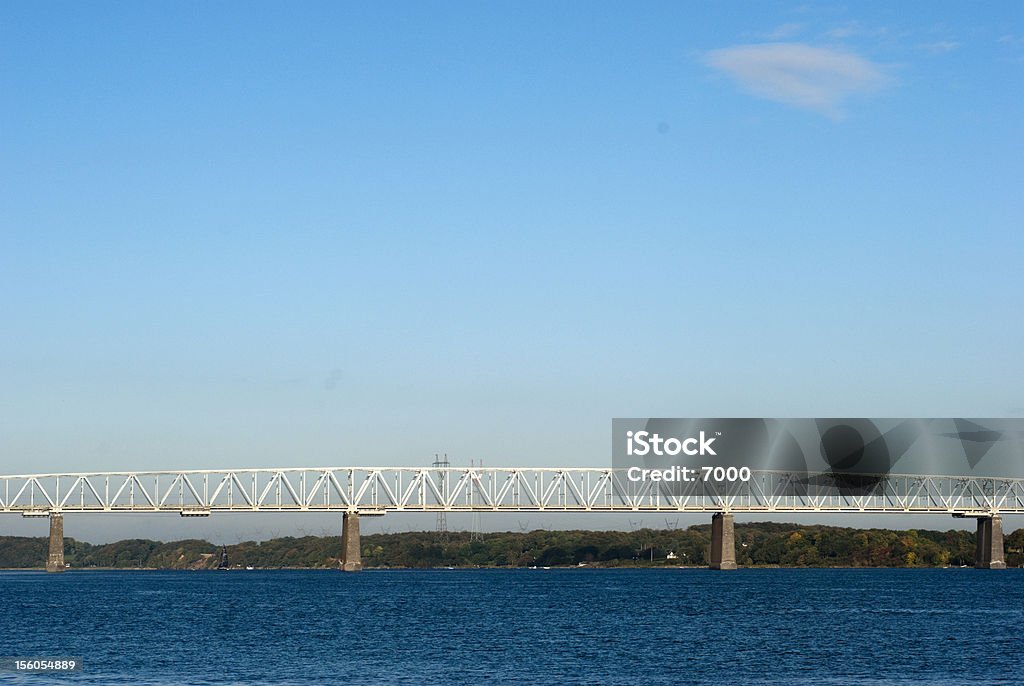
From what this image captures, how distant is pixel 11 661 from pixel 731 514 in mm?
144038

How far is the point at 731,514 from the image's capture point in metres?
195

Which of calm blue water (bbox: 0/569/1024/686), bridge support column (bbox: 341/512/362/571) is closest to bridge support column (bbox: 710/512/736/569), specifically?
bridge support column (bbox: 341/512/362/571)

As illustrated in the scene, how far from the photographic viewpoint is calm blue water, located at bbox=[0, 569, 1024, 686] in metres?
57.2

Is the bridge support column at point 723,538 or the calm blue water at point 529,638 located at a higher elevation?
the calm blue water at point 529,638

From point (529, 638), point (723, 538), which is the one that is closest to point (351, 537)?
point (723, 538)

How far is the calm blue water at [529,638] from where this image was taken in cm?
5722

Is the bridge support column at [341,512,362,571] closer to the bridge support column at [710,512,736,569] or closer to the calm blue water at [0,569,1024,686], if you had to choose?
the bridge support column at [710,512,736,569]

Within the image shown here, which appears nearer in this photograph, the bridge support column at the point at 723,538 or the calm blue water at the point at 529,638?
the calm blue water at the point at 529,638

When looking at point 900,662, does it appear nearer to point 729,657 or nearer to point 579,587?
point 729,657

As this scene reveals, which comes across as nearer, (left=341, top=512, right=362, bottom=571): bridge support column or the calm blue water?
the calm blue water

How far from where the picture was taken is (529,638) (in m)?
74.5

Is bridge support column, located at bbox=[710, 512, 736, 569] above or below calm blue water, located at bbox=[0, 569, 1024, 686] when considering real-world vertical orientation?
below

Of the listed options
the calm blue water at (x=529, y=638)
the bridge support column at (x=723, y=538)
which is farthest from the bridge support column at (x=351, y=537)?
the calm blue water at (x=529, y=638)

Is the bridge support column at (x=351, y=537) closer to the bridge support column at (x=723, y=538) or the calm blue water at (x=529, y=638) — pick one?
the bridge support column at (x=723, y=538)
